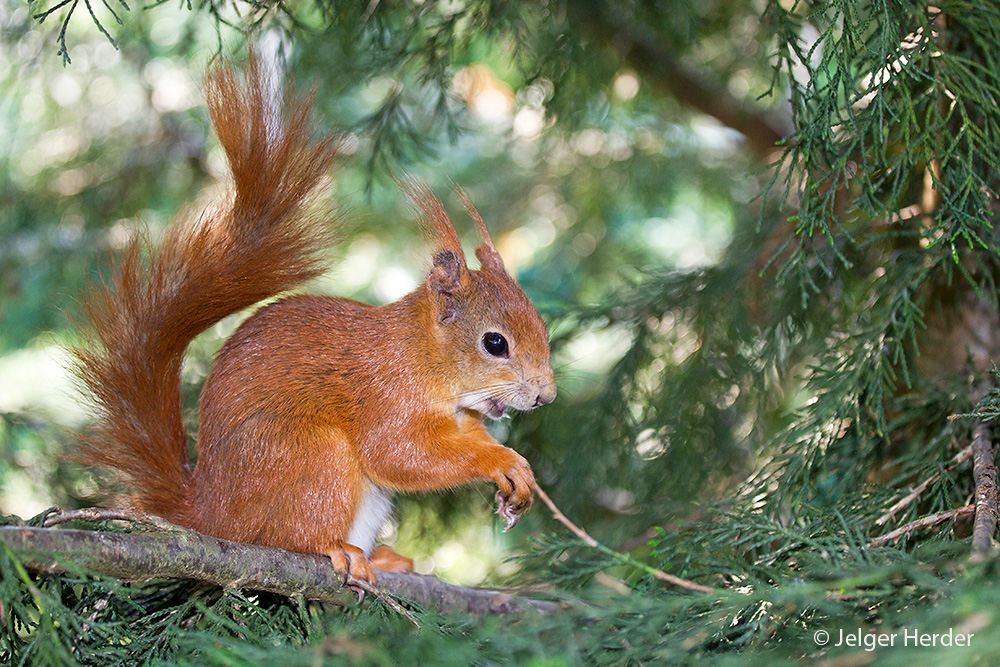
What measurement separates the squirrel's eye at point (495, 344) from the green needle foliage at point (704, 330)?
38cm

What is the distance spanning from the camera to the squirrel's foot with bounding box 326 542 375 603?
140 cm

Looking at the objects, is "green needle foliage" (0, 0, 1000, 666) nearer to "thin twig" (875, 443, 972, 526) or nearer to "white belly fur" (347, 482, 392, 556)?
"thin twig" (875, 443, 972, 526)

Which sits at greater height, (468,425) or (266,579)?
(266,579)

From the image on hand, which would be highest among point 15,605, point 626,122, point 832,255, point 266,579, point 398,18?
point 398,18

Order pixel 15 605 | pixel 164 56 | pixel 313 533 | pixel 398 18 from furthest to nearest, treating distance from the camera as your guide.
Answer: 1. pixel 164 56
2. pixel 398 18
3. pixel 313 533
4. pixel 15 605

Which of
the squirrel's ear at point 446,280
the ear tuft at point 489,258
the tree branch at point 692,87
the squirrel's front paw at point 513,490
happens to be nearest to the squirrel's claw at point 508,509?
the squirrel's front paw at point 513,490

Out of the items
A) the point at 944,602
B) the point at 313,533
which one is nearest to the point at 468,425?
the point at 313,533

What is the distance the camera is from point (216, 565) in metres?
1.14

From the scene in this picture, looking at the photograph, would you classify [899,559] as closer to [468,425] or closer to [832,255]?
[468,425]

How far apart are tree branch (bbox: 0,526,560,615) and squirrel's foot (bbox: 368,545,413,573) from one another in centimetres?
21

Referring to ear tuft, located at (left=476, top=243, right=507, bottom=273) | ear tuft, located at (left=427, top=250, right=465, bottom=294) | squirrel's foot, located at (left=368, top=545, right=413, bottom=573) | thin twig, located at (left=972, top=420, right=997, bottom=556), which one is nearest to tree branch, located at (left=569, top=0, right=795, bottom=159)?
ear tuft, located at (left=476, top=243, right=507, bottom=273)

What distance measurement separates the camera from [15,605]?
91 centimetres

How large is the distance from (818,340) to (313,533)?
1.22 metres

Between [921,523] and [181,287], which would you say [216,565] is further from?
[921,523]
